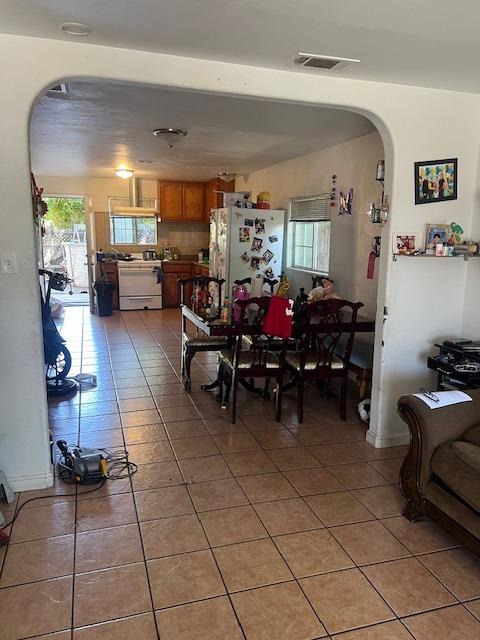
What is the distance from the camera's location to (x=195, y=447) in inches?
124

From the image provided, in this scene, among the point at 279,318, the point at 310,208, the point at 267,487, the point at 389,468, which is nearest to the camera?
the point at 267,487

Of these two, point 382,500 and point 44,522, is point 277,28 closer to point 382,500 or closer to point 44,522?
point 382,500

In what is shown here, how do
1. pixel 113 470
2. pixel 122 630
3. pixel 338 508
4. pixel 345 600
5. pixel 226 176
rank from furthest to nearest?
pixel 226 176
pixel 113 470
pixel 338 508
pixel 345 600
pixel 122 630

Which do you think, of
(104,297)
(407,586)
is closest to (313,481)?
(407,586)

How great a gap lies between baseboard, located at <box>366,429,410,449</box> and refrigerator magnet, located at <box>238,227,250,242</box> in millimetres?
3017

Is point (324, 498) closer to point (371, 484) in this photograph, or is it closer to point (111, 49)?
point (371, 484)

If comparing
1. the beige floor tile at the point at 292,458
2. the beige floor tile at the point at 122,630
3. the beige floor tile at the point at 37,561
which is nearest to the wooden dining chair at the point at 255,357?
the beige floor tile at the point at 292,458

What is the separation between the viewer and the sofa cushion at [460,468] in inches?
78.5

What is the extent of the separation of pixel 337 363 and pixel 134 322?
13.9 ft

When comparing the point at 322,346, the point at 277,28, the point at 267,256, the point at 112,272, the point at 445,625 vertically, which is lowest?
the point at 445,625

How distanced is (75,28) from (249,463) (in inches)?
97.4

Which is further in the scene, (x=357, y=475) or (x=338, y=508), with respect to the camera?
(x=357, y=475)

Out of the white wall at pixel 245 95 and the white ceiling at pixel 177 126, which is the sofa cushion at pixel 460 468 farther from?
the white ceiling at pixel 177 126


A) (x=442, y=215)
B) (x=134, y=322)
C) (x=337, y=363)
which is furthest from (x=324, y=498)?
(x=134, y=322)
